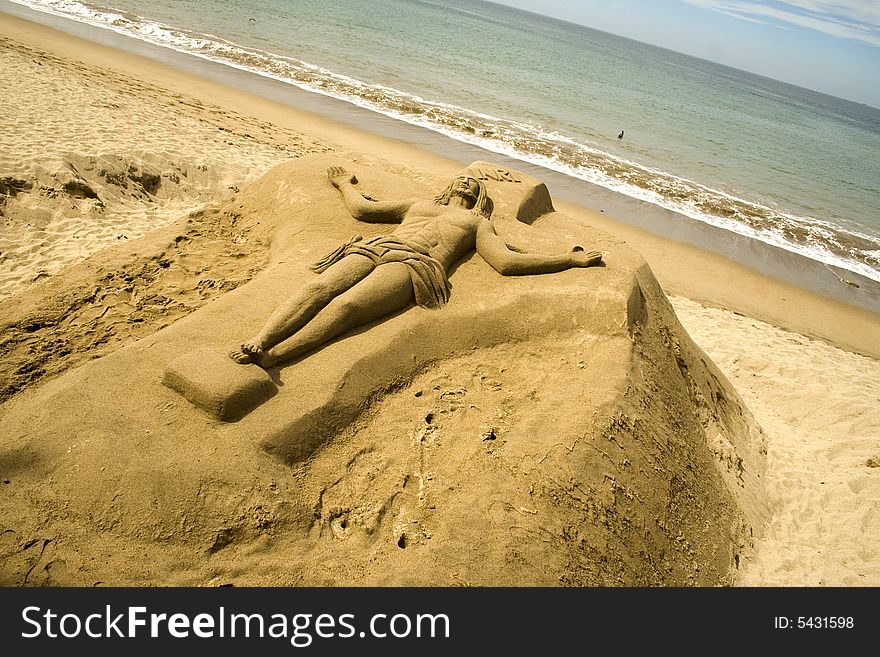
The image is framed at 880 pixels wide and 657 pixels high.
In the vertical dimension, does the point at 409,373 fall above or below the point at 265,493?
above

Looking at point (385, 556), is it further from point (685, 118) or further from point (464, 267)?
point (685, 118)

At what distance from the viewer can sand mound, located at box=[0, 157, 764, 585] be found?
3.26 meters

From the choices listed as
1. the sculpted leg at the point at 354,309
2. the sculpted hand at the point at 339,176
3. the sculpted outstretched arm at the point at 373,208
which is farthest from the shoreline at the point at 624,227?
the sculpted leg at the point at 354,309

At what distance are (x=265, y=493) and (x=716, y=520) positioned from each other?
3650mm

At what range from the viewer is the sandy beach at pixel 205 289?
4863mm

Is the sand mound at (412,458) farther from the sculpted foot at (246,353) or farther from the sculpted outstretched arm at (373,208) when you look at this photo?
the sculpted outstretched arm at (373,208)

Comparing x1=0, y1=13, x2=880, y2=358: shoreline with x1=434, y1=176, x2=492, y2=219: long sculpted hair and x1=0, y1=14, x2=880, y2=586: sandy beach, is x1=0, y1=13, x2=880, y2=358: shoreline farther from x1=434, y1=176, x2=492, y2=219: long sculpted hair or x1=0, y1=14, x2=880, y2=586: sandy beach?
x1=434, y1=176, x2=492, y2=219: long sculpted hair

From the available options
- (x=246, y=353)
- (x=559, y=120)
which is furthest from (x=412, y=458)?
(x=559, y=120)

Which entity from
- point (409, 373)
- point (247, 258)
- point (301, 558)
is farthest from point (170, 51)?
point (301, 558)

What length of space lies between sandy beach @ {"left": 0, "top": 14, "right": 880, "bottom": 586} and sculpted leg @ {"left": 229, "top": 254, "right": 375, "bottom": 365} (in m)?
0.54

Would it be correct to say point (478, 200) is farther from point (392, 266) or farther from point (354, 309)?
point (354, 309)

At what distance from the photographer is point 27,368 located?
4.55 meters

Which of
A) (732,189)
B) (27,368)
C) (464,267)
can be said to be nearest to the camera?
(27,368)

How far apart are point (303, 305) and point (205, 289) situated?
2030 millimetres
